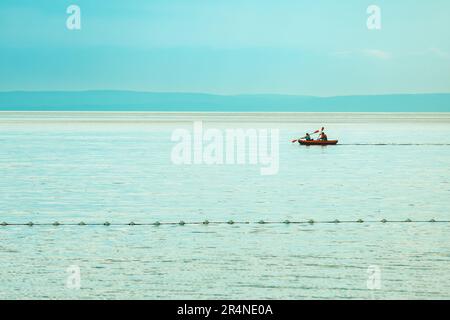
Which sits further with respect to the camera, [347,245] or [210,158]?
[210,158]

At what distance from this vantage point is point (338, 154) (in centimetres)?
5728

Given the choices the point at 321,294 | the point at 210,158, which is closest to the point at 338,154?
the point at 210,158

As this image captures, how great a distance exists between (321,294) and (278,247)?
431 centimetres

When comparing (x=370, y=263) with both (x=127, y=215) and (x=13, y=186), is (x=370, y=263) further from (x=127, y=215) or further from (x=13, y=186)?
(x=13, y=186)
